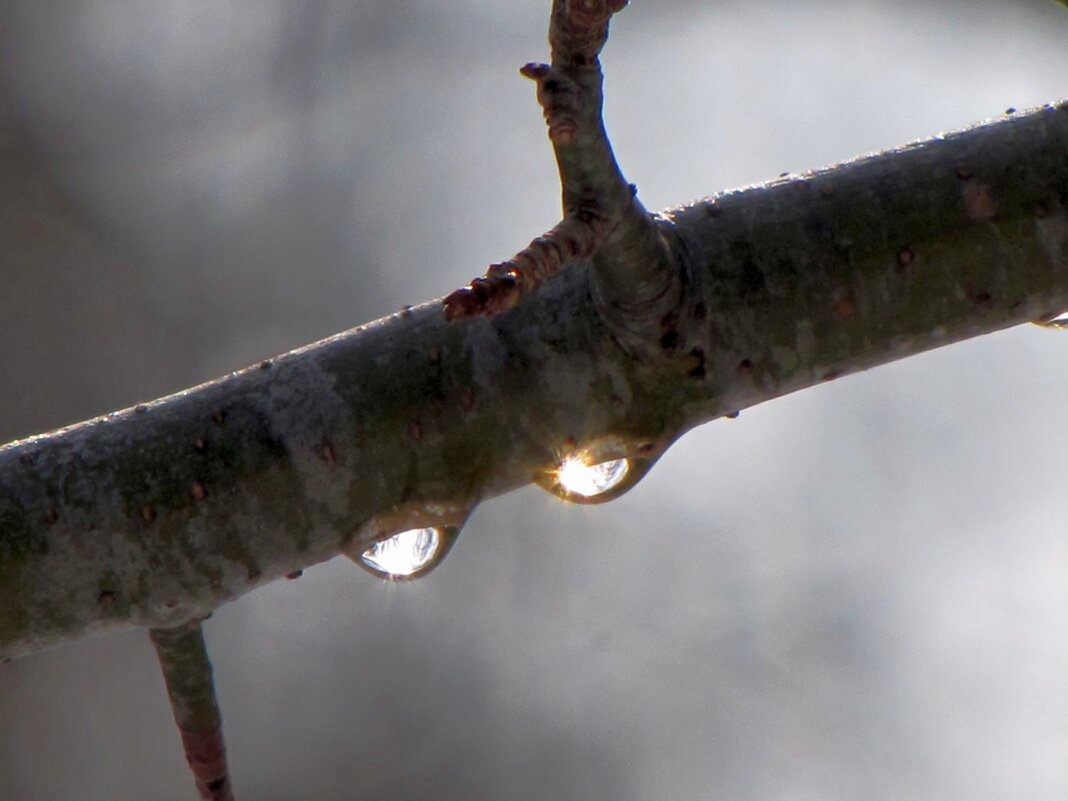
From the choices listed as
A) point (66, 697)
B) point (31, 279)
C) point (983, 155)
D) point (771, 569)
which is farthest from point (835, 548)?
point (31, 279)

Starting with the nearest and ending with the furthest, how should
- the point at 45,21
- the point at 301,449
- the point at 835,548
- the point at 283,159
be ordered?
the point at 301,449, the point at 835,548, the point at 283,159, the point at 45,21

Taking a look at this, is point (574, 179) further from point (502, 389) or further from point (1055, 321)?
point (1055, 321)

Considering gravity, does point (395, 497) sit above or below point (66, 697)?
below

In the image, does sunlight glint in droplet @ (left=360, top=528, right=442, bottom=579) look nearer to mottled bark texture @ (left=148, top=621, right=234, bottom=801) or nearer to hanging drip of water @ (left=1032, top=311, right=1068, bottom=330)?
mottled bark texture @ (left=148, top=621, right=234, bottom=801)

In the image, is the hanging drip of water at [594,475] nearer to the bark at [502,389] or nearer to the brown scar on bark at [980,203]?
the bark at [502,389]

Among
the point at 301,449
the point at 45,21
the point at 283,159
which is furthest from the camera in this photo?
the point at 45,21

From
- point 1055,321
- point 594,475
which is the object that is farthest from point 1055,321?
point 594,475

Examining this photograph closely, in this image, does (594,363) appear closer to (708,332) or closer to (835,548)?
(708,332)
